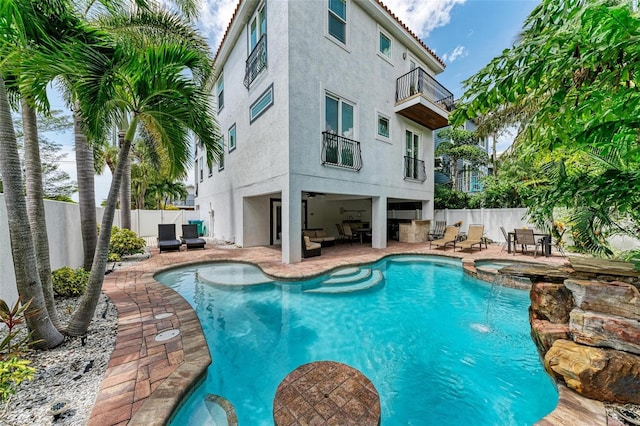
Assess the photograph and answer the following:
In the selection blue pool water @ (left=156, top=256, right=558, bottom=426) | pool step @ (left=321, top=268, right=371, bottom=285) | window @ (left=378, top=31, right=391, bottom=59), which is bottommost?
blue pool water @ (left=156, top=256, right=558, bottom=426)

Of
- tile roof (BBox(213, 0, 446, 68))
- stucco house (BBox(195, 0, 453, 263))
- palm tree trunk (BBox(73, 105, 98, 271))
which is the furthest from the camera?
tile roof (BBox(213, 0, 446, 68))

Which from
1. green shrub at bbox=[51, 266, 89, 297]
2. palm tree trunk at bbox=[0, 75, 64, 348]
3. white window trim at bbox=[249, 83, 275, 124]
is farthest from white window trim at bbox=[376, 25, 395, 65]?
green shrub at bbox=[51, 266, 89, 297]

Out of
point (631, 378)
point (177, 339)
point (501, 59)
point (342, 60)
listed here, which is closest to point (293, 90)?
point (342, 60)

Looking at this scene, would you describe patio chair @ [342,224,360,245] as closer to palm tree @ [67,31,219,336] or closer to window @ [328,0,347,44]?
window @ [328,0,347,44]

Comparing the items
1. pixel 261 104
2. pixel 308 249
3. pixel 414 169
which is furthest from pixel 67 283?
pixel 414 169

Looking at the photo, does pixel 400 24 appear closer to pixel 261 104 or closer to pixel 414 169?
pixel 414 169

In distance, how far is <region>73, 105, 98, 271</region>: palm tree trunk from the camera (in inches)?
292

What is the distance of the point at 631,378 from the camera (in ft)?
8.21

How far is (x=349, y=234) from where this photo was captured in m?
14.8

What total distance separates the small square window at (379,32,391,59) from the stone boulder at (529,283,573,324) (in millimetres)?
12553

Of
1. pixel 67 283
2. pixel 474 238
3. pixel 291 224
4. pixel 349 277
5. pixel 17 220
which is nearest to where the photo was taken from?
pixel 17 220

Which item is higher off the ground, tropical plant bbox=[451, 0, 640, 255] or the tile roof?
the tile roof

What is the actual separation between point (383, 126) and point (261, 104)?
620 cm

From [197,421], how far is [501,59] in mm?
4869
